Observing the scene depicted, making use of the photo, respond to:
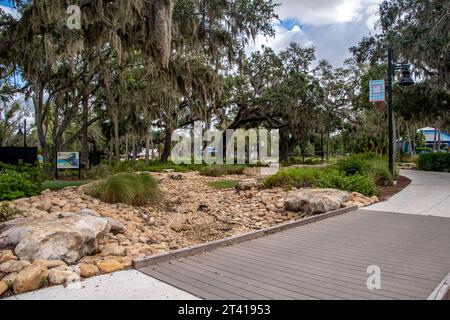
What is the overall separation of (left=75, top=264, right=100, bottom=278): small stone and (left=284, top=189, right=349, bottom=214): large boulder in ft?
16.2

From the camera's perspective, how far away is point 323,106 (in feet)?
79.5

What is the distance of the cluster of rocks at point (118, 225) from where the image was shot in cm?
393

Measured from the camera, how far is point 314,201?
7703mm

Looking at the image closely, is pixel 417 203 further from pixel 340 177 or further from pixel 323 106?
pixel 323 106

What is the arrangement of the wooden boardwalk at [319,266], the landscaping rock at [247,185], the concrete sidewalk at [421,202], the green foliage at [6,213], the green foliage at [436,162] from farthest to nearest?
the green foliage at [436,162], the landscaping rock at [247,185], the concrete sidewalk at [421,202], the green foliage at [6,213], the wooden boardwalk at [319,266]

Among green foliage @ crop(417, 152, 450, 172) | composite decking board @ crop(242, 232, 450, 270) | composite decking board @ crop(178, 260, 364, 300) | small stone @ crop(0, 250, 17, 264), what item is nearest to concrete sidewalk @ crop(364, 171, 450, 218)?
composite decking board @ crop(242, 232, 450, 270)

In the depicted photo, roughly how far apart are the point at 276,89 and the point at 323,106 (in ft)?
11.7

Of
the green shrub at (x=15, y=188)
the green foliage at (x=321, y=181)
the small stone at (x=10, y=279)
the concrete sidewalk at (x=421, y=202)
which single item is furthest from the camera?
the green foliage at (x=321, y=181)

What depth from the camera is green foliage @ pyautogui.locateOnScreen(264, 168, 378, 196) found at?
9.91 metres

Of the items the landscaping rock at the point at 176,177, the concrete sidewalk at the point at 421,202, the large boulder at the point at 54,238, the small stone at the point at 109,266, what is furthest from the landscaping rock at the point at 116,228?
the landscaping rock at the point at 176,177

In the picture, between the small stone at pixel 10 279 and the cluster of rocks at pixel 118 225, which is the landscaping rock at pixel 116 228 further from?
the small stone at pixel 10 279

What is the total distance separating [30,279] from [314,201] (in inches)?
223

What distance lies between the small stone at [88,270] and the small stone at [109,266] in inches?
2.2
